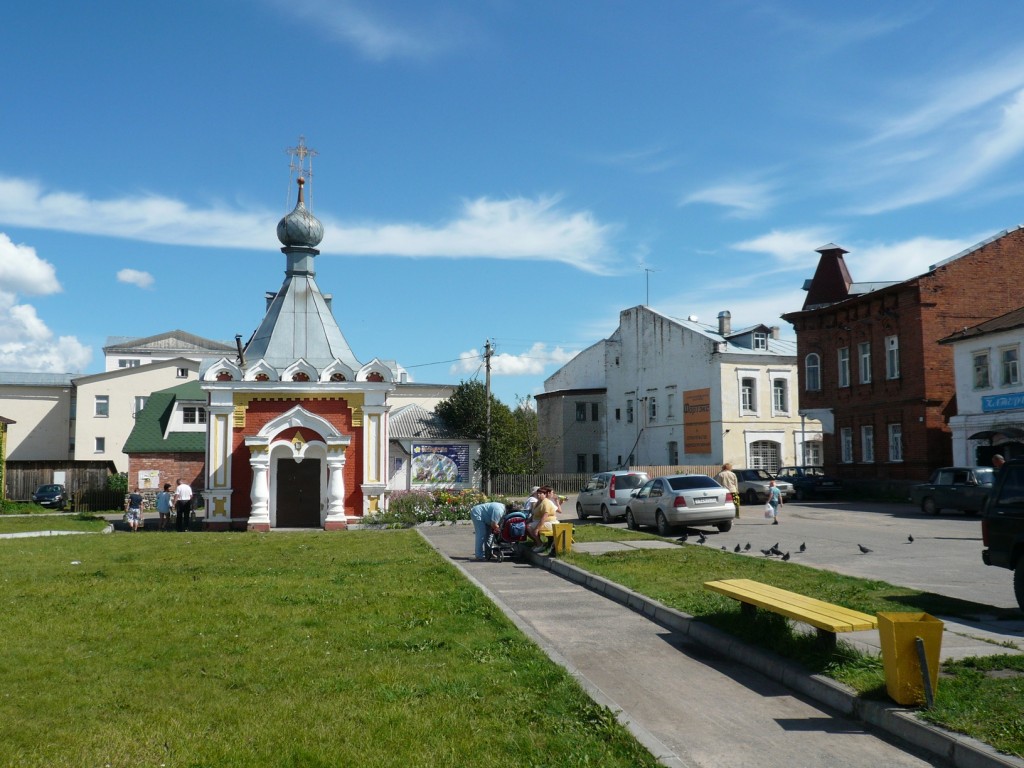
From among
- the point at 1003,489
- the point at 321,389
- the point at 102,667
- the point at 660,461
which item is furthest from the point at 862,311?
the point at 102,667

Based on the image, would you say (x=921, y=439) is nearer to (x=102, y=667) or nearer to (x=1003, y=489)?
(x=1003, y=489)

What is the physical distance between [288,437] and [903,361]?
2504cm

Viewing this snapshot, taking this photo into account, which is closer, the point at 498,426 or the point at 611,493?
the point at 611,493

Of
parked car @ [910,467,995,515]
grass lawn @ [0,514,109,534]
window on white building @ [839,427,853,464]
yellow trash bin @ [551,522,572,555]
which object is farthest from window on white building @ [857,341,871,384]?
grass lawn @ [0,514,109,534]

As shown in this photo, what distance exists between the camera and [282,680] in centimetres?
736

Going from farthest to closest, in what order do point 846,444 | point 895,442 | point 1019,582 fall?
point 846,444 → point 895,442 → point 1019,582

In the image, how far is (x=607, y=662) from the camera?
8.52 meters

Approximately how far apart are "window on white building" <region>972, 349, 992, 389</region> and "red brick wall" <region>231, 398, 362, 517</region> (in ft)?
75.0

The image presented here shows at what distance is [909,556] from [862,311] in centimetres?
2619

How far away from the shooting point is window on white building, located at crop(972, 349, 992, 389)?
33594 millimetres

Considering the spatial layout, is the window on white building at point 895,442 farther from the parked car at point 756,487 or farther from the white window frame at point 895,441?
the parked car at point 756,487

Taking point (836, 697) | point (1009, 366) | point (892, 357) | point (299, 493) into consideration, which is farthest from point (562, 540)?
point (892, 357)

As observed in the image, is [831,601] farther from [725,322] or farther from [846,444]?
[725,322]

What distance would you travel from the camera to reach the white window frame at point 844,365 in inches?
1638
